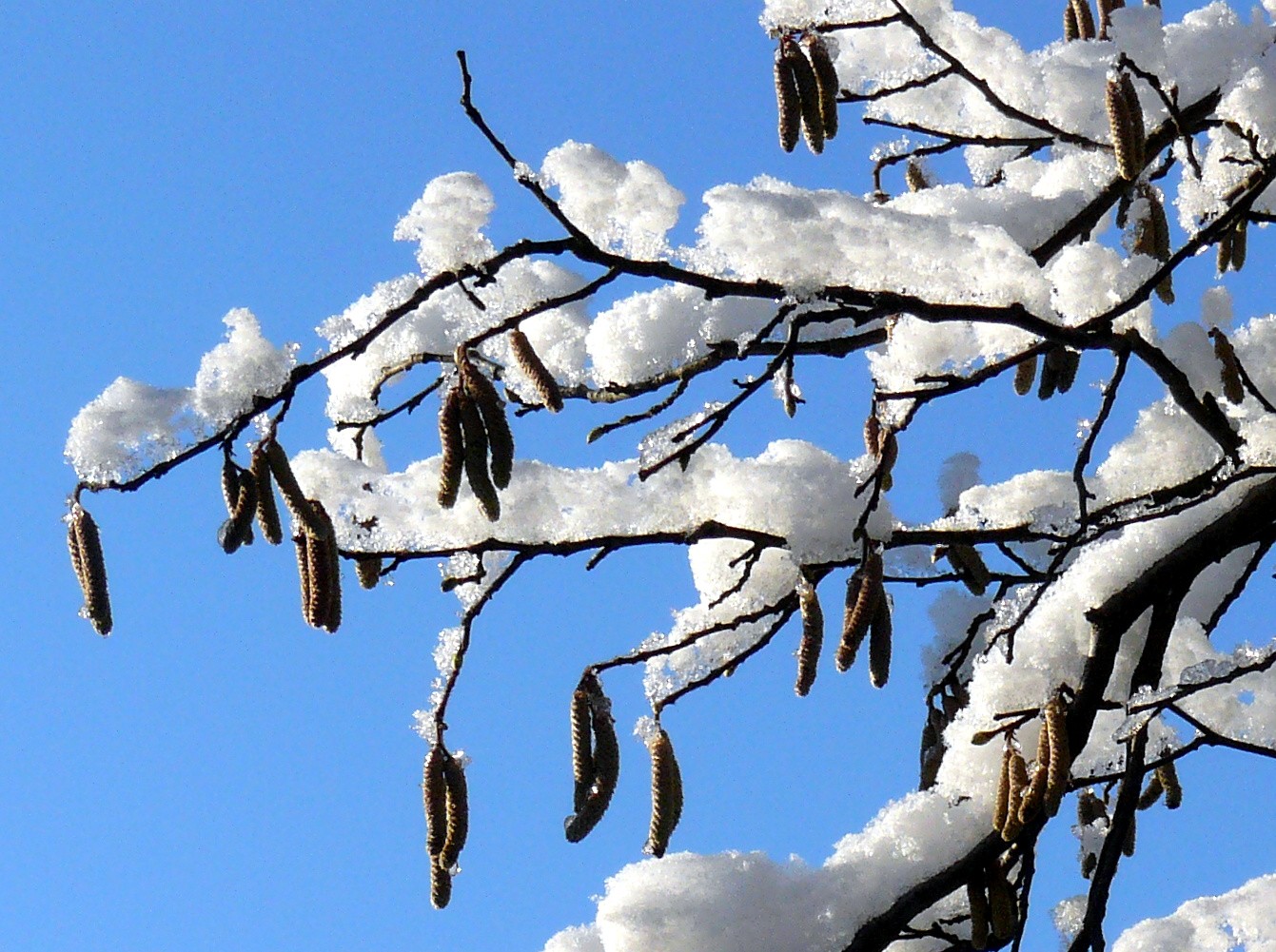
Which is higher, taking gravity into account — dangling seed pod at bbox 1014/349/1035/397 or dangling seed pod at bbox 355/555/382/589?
dangling seed pod at bbox 1014/349/1035/397

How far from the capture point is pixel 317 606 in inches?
88.1

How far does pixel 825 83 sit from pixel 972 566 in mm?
1013

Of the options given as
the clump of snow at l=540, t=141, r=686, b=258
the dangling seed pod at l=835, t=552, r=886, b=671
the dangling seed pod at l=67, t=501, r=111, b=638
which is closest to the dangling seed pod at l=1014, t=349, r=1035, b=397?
the dangling seed pod at l=835, t=552, r=886, b=671

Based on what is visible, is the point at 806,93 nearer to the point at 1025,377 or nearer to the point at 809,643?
the point at 1025,377

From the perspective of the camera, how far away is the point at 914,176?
3824 mm

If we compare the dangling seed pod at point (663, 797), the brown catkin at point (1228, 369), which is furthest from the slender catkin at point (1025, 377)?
the dangling seed pod at point (663, 797)

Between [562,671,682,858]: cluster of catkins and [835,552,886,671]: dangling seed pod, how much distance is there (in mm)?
354

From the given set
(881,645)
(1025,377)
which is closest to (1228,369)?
(1025,377)

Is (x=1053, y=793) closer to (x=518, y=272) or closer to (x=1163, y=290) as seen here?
(x=518, y=272)

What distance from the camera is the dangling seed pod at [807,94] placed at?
2.89m

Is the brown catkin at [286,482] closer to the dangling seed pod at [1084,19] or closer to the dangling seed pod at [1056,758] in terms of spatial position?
the dangling seed pod at [1056,758]

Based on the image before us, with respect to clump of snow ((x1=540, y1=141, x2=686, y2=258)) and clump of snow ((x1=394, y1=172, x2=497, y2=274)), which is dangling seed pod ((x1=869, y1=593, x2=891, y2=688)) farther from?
clump of snow ((x1=394, y1=172, x2=497, y2=274))

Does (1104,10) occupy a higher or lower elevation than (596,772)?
higher

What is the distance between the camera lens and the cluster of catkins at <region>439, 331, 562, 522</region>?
2.08m
